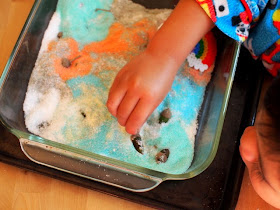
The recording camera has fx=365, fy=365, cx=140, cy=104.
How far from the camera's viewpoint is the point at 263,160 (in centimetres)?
38

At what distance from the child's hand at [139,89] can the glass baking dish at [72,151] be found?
0.07 metres

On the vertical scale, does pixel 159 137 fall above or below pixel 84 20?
below

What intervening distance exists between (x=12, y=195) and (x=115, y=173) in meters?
0.16

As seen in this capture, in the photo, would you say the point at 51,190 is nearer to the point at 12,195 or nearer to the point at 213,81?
the point at 12,195

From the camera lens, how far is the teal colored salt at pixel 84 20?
1.84 ft

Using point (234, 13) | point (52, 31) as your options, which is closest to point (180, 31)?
point (234, 13)

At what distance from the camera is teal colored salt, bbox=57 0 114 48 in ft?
1.84

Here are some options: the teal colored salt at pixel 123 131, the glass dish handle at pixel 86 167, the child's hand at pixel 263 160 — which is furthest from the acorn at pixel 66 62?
the child's hand at pixel 263 160

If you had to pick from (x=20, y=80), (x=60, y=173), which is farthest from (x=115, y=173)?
(x=20, y=80)

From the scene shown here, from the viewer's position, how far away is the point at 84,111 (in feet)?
1.71

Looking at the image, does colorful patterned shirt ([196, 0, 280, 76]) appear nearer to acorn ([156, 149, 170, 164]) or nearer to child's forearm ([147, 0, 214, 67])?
child's forearm ([147, 0, 214, 67])

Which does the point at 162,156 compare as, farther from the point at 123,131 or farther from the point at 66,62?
the point at 66,62

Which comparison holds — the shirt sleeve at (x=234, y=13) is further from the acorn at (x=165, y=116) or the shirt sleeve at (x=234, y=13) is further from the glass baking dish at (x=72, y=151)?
the acorn at (x=165, y=116)

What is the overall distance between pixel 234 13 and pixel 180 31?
0.25ft
